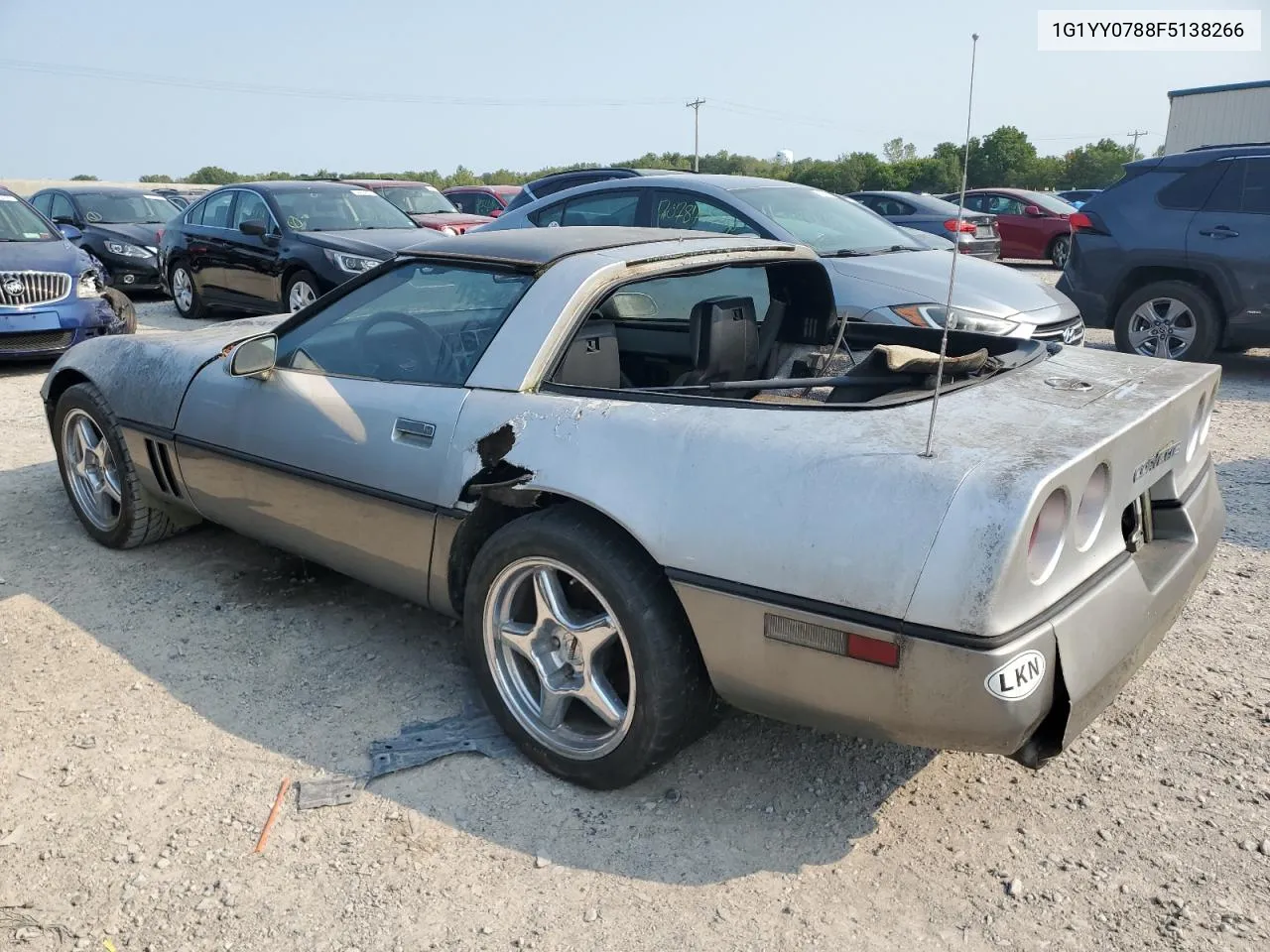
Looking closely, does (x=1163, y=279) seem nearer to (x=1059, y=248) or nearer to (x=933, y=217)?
(x=933, y=217)

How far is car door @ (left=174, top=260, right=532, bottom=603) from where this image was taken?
10.0 ft

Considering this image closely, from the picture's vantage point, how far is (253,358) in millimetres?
3463

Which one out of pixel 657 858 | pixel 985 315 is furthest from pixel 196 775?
pixel 985 315

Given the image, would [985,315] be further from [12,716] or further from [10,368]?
[10,368]

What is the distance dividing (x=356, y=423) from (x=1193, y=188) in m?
7.13

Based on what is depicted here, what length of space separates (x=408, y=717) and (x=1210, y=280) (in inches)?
279

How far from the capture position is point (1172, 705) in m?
3.06

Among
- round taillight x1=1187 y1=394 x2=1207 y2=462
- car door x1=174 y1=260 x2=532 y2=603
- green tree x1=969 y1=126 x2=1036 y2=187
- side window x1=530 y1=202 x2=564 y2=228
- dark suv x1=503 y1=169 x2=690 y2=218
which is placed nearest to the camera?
round taillight x1=1187 y1=394 x2=1207 y2=462

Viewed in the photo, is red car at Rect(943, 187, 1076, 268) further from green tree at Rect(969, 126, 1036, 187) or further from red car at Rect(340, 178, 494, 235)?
green tree at Rect(969, 126, 1036, 187)

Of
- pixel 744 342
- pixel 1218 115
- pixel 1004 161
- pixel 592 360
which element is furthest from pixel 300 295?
pixel 1004 161

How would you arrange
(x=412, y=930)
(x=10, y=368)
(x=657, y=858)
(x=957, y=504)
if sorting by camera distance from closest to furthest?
(x=957, y=504)
(x=412, y=930)
(x=657, y=858)
(x=10, y=368)

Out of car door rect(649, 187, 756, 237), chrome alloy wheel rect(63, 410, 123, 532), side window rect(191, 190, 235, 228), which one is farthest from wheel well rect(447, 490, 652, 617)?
side window rect(191, 190, 235, 228)

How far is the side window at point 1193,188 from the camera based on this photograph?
7.66 meters

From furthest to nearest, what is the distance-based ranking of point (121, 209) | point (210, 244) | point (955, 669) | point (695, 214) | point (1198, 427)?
1. point (121, 209)
2. point (210, 244)
3. point (695, 214)
4. point (1198, 427)
5. point (955, 669)
